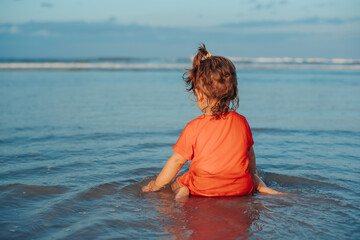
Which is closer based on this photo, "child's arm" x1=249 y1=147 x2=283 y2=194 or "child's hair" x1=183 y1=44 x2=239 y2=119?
"child's hair" x1=183 y1=44 x2=239 y2=119

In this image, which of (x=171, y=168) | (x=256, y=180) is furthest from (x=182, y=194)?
(x=256, y=180)

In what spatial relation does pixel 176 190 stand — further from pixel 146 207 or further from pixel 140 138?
pixel 140 138

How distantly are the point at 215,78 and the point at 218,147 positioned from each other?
0.54m

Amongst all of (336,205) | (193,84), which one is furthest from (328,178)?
(193,84)

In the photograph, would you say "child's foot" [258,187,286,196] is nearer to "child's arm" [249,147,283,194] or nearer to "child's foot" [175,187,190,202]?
"child's arm" [249,147,283,194]

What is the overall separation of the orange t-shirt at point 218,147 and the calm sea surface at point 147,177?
0.28 metres

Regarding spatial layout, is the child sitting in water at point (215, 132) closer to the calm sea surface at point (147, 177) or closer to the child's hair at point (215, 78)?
the child's hair at point (215, 78)

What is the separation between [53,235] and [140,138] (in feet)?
9.98

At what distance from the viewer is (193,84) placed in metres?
2.90

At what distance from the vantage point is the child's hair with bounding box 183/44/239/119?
274cm

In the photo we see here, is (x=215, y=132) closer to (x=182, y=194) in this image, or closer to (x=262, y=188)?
(x=182, y=194)

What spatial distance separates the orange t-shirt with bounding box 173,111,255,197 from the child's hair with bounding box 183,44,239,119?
11cm

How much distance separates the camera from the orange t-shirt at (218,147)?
2.82m

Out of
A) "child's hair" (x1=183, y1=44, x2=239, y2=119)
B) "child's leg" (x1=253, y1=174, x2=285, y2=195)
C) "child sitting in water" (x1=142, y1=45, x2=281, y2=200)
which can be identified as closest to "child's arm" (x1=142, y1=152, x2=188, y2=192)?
"child sitting in water" (x1=142, y1=45, x2=281, y2=200)
